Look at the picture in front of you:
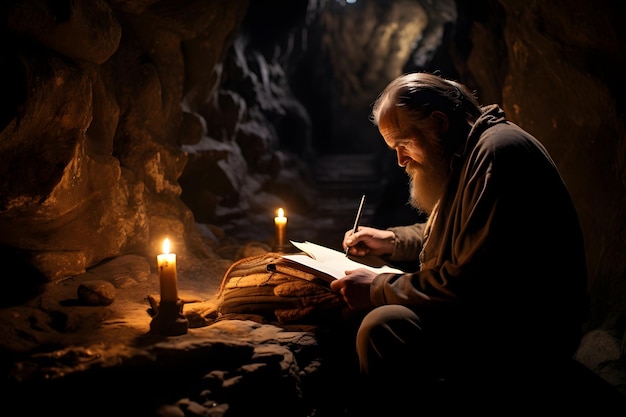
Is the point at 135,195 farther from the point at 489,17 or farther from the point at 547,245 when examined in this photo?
the point at 489,17

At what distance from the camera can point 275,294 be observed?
2.95m

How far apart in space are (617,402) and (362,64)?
59.3 ft

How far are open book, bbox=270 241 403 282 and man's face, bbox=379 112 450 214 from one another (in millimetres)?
522

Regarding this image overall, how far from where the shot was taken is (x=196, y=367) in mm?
2268

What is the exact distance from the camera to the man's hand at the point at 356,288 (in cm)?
248

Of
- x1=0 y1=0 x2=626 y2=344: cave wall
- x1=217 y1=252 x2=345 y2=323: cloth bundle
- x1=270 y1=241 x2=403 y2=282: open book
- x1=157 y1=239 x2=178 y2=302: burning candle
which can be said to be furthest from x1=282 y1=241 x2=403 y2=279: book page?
x1=0 y1=0 x2=626 y2=344: cave wall

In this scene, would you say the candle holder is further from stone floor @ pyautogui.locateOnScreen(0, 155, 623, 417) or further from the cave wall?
the cave wall

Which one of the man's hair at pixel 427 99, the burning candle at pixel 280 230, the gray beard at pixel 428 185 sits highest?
the man's hair at pixel 427 99

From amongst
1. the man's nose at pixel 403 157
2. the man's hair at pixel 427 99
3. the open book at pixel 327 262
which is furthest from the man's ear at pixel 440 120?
the open book at pixel 327 262

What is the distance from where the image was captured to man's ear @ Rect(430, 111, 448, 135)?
2566mm

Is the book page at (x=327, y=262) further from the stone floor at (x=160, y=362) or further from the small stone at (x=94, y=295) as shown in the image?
the small stone at (x=94, y=295)

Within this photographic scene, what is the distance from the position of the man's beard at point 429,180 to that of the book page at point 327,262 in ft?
1.71

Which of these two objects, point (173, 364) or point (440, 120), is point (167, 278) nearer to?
Result: point (173, 364)

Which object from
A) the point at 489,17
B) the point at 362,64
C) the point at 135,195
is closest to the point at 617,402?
the point at 135,195
